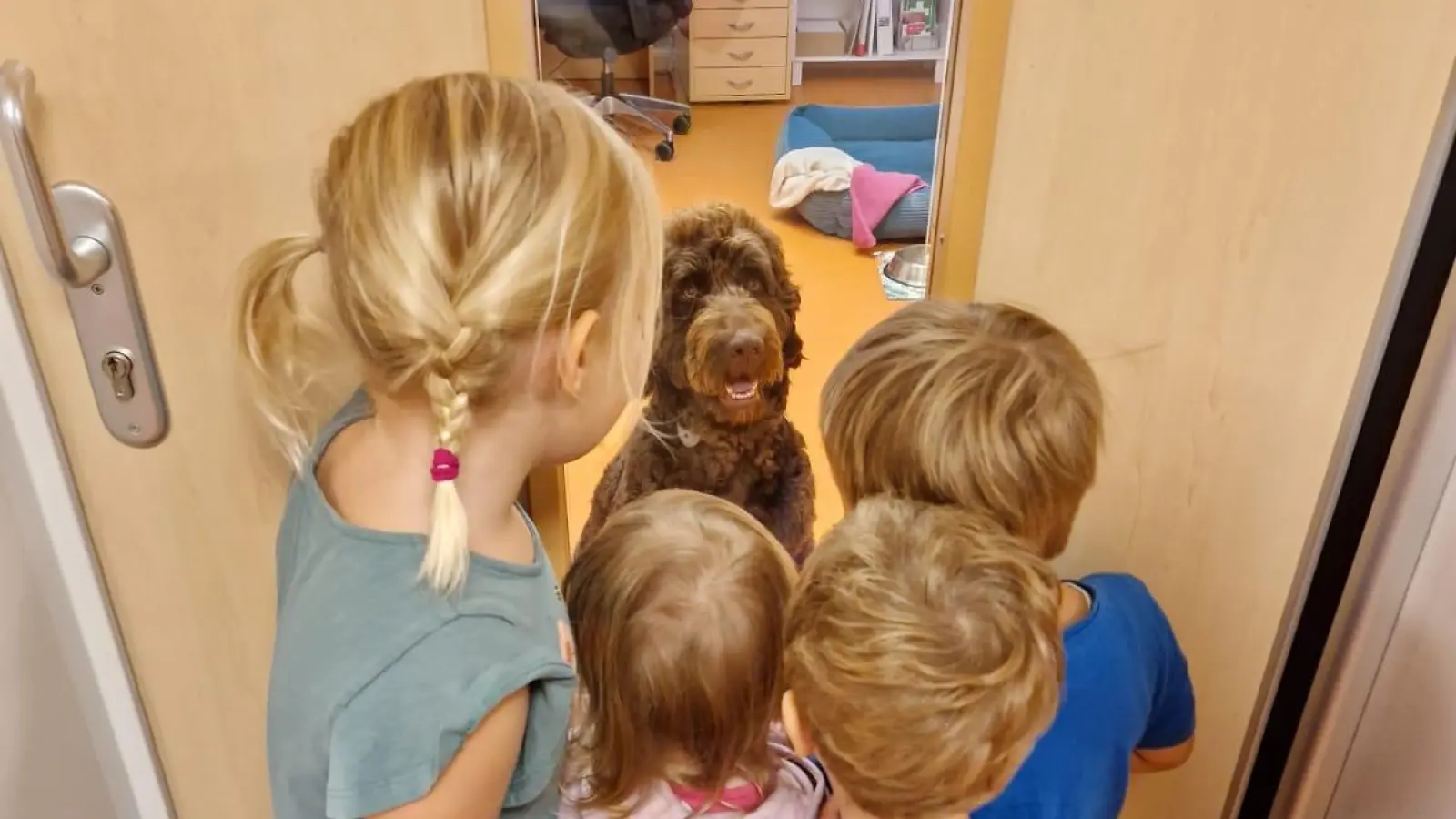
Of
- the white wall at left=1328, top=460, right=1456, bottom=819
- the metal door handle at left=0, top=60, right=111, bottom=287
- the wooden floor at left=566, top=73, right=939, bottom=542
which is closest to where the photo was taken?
the metal door handle at left=0, top=60, right=111, bottom=287

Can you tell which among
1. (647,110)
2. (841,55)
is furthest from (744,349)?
(841,55)

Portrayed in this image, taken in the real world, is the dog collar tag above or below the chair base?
below

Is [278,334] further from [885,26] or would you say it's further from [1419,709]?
[885,26]

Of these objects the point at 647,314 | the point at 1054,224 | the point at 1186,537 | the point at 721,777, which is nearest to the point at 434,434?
the point at 647,314

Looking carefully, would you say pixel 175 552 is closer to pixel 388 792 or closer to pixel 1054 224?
pixel 388 792

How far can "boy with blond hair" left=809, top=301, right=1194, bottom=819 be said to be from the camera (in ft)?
→ 2.81

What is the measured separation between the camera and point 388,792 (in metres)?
0.72

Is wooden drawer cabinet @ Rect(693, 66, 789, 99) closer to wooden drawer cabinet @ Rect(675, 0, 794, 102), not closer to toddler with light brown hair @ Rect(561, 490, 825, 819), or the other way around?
wooden drawer cabinet @ Rect(675, 0, 794, 102)

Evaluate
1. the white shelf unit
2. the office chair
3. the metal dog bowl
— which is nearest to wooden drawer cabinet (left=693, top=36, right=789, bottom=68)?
the office chair

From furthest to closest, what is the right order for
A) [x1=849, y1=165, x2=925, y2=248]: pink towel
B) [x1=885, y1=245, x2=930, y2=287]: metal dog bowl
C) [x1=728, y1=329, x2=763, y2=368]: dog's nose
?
[x1=849, y1=165, x2=925, y2=248]: pink towel → [x1=885, y1=245, x2=930, y2=287]: metal dog bowl → [x1=728, y1=329, x2=763, y2=368]: dog's nose

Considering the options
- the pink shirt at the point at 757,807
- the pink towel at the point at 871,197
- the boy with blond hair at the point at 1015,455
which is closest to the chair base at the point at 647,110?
the pink towel at the point at 871,197

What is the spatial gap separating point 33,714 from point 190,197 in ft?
1.67

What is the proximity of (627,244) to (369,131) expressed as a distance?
6.9 inches

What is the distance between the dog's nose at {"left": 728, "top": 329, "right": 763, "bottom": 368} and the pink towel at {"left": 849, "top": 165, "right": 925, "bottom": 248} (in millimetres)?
592
